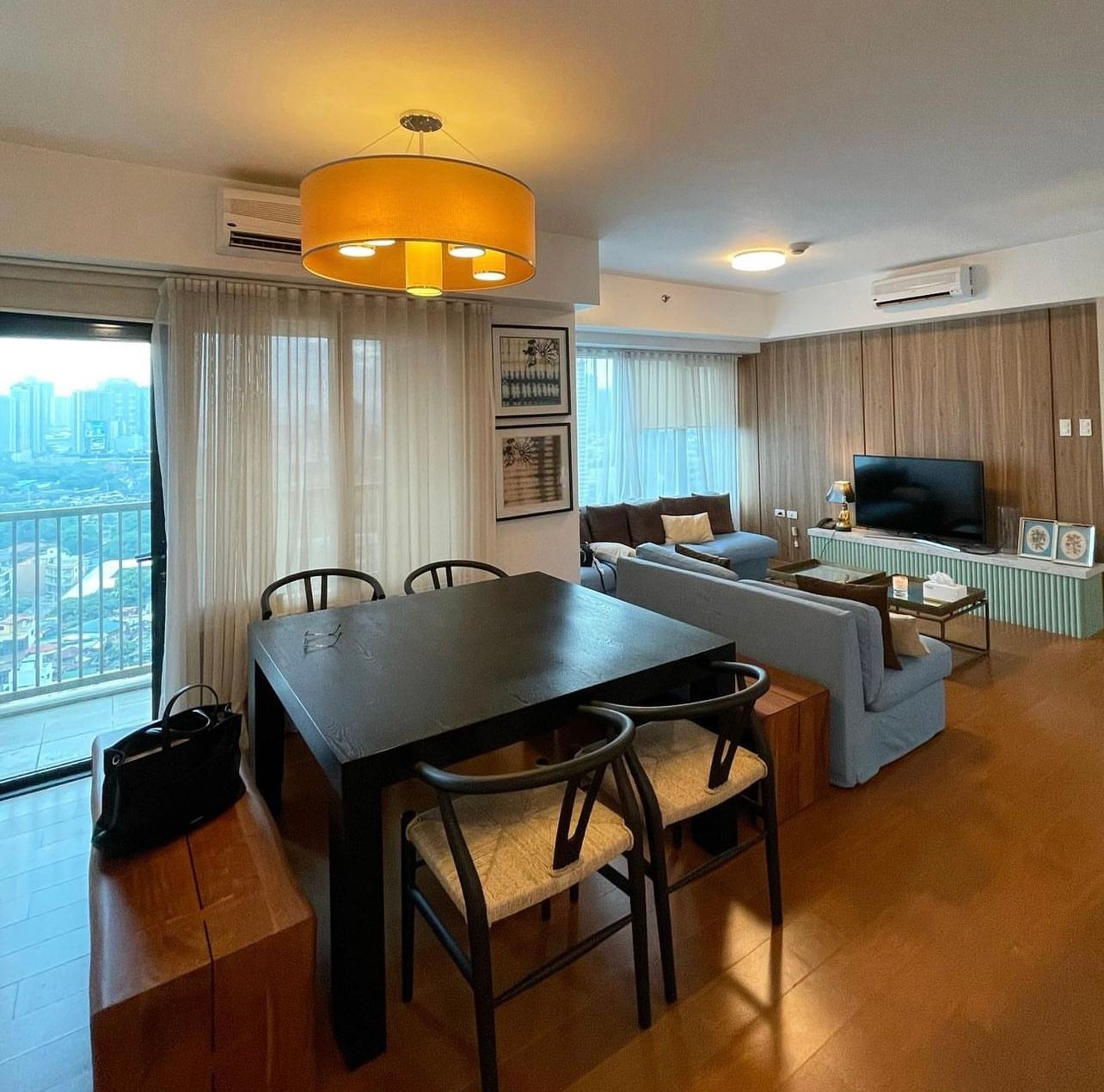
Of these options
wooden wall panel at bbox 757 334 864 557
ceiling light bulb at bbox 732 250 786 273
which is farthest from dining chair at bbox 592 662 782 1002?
wooden wall panel at bbox 757 334 864 557

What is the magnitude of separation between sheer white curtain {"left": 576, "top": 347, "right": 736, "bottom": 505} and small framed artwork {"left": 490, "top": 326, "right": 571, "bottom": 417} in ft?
5.67

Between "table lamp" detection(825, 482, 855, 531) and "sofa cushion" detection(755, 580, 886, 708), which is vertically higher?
"table lamp" detection(825, 482, 855, 531)

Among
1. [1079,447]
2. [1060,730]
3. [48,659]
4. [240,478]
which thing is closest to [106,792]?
[240,478]

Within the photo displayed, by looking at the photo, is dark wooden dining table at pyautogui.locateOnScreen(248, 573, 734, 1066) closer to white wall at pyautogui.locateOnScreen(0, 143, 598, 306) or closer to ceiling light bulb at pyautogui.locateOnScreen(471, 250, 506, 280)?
ceiling light bulb at pyautogui.locateOnScreen(471, 250, 506, 280)

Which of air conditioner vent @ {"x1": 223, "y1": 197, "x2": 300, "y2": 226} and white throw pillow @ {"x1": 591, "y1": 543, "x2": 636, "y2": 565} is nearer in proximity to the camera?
air conditioner vent @ {"x1": 223, "y1": 197, "x2": 300, "y2": 226}

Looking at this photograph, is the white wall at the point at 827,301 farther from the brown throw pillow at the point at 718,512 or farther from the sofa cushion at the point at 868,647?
the sofa cushion at the point at 868,647

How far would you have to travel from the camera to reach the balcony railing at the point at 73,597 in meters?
3.19

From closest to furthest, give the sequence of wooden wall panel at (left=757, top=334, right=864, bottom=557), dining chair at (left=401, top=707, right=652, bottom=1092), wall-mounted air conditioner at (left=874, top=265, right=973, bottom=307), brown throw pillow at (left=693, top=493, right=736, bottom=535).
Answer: dining chair at (left=401, top=707, right=652, bottom=1092)
wall-mounted air conditioner at (left=874, top=265, right=973, bottom=307)
wooden wall panel at (left=757, top=334, right=864, bottom=557)
brown throw pillow at (left=693, top=493, right=736, bottom=535)

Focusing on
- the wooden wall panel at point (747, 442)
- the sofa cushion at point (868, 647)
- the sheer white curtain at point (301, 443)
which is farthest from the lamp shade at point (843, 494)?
the sheer white curtain at point (301, 443)

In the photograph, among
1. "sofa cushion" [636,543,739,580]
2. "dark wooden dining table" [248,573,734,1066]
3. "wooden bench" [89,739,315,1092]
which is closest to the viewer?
"wooden bench" [89,739,315,1092]

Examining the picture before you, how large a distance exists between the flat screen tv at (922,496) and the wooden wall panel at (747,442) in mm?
1258

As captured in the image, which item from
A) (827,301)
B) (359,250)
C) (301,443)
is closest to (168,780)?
(359,250)

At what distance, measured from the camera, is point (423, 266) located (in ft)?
6.76

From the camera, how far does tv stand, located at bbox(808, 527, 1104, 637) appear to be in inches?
175
